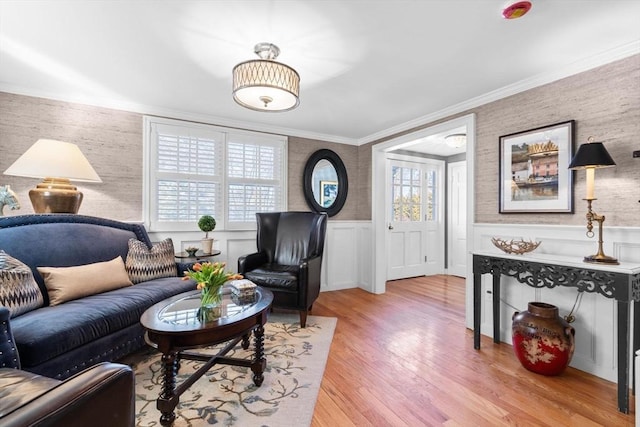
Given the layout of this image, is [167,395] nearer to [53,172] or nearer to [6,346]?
[6,346]

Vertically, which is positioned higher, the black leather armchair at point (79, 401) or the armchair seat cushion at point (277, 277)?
the black leather armchair at point (79, 401)

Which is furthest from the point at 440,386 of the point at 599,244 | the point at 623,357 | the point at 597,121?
the point at 597,121

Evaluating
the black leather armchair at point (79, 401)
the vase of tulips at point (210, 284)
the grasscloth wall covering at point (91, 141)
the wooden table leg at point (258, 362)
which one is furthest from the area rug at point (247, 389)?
the grasscloth wall covering at point (91, 141)

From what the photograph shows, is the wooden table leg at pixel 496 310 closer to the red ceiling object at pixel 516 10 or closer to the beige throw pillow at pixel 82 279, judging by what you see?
the red ceiling object at pixel 516 10

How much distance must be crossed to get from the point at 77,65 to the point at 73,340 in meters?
2.11

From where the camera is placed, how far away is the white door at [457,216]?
517 centimetres

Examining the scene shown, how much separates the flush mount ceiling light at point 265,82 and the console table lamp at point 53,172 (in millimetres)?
1614

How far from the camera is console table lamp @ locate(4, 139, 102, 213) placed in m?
2.28

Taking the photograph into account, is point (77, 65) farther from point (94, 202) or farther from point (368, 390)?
point (368, 390)

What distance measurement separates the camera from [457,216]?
5250 mm

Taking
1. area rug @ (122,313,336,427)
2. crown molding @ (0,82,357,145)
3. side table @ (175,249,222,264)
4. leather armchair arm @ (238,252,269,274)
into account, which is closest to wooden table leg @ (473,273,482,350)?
area rug @ (122,313,336,427)

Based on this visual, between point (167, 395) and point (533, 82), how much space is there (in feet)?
11.2

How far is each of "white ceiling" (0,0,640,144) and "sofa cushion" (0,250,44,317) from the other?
151 cm

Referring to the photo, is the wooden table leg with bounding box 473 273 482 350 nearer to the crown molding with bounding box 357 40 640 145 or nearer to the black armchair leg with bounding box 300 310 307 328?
the black armchair leg with bounding box 300 310 307 328
